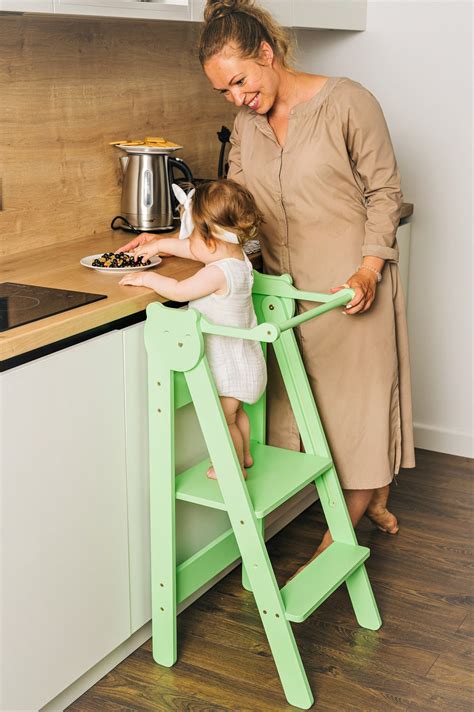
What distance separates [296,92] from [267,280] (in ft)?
1.43

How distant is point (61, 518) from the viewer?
5.72ft

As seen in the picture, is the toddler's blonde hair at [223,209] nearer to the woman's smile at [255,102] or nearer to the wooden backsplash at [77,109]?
the woman's smile at [255,102]

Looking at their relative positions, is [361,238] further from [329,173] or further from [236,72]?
[236,72]

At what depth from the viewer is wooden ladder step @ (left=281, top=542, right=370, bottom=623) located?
1896 millimetres

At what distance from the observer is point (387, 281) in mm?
2225

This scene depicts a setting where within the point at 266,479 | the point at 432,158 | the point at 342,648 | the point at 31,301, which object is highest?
the point at 432,158

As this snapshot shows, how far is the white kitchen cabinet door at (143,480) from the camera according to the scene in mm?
1889

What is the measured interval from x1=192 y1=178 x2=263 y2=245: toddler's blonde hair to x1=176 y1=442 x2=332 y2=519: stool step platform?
0.53 meters

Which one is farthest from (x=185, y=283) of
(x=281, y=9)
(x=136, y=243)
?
(x=281, y=9)

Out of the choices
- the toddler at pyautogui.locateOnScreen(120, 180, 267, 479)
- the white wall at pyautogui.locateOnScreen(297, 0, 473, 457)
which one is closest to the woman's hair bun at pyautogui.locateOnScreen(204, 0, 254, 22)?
the toddler at pyautogui.locateOnScreen(120, 180, 267, 479)

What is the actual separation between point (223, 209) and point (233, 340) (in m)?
0.28

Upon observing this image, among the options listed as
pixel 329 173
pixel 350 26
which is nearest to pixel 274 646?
pixel 329 173

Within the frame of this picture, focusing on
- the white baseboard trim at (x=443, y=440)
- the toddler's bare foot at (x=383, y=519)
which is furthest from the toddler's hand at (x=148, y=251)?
the white baseboard trim at (x=443, y=440)

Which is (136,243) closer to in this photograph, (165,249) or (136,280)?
(165,249)
